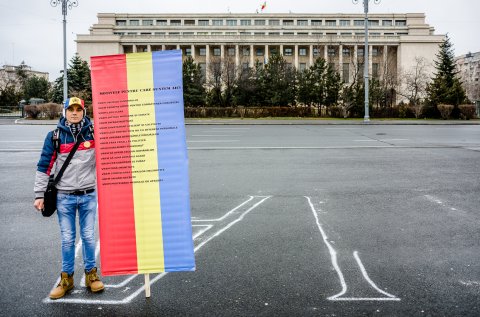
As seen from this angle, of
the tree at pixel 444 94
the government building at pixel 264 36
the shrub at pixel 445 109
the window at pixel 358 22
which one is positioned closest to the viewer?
the shrub at pixel 445 109

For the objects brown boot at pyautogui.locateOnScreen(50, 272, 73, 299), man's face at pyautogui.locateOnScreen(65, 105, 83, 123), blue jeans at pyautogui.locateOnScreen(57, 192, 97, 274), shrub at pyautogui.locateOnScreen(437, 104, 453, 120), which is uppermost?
shrub at pyautogui.locateOnScreen(437, 104, 453, 120)

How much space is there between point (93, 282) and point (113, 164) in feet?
4.21

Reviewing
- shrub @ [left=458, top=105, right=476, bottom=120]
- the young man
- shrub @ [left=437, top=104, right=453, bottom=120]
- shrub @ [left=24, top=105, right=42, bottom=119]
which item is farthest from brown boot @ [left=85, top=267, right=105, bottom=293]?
shrub @ [left=458, top=105, right=476, bottom=120]

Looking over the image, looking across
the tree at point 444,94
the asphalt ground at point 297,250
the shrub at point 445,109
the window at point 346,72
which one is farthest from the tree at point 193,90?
the window at point 346,72

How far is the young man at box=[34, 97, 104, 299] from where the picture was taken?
447 centimetres

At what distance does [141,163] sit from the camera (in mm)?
4258

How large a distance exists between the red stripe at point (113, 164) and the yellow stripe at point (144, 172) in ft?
0.19

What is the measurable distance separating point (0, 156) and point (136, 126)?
13.3m

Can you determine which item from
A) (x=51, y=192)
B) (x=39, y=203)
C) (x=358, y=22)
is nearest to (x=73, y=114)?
(x=51, y=192)

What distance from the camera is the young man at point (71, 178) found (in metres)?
A: 4.47

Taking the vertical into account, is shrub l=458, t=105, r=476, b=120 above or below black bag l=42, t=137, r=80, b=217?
above

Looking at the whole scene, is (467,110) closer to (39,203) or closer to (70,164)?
(70,164)

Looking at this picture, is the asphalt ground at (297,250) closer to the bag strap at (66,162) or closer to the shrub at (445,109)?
the bag strap at (66,162)

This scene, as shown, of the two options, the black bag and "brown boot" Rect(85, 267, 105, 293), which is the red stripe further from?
the black bag
